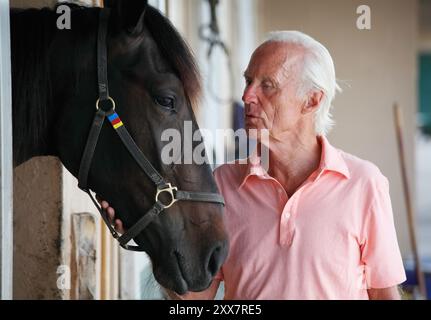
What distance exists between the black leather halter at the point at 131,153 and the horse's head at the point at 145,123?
0.01 metres

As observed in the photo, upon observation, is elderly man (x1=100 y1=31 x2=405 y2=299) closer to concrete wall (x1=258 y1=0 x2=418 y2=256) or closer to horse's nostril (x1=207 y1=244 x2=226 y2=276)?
horse's nostril (x1=207 y1=244 x2=226 y2=276)

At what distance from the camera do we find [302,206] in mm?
1371

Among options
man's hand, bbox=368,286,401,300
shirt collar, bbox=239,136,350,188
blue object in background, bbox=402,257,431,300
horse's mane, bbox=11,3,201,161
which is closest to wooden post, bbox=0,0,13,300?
horse's mane, bbox=11,3,201,161

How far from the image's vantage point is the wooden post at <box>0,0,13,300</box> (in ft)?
3.84

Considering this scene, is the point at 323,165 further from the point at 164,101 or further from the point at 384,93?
the point at 384,93

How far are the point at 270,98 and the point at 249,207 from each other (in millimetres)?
247

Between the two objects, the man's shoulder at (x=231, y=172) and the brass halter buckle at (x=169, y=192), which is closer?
the brass halter buckle at (x=169, y=192)

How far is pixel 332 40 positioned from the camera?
14.7ft

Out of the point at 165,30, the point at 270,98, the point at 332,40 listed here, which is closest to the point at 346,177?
the point at 270,98

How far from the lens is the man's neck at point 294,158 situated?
1449 mm

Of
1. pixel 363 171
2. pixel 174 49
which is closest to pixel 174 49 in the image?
pixel 174 49

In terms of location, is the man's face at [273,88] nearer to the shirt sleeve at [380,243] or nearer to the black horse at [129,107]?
the black horse at [129,107]

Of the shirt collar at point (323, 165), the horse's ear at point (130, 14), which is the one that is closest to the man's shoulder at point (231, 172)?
the shirt collar at point (323, 165)

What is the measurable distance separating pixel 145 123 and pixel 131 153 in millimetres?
70
